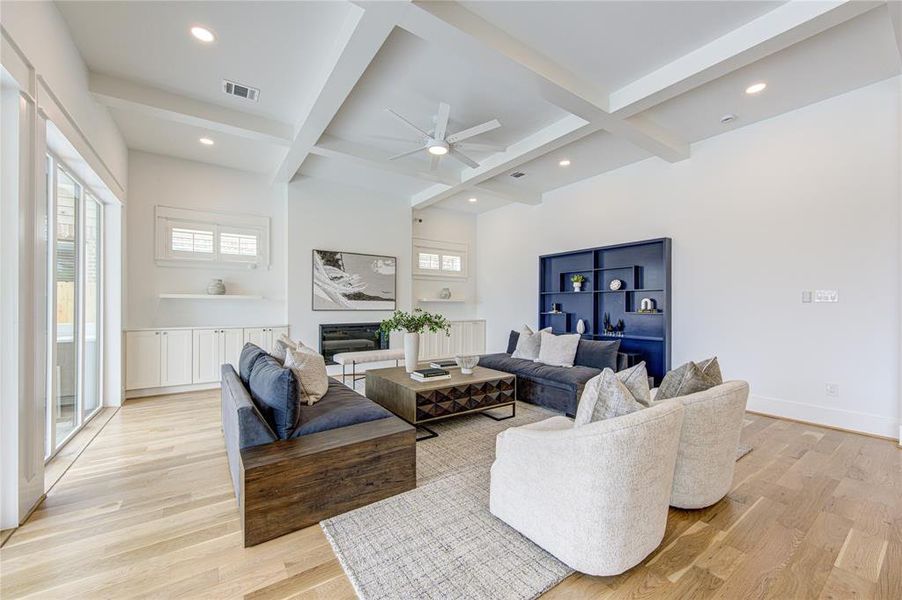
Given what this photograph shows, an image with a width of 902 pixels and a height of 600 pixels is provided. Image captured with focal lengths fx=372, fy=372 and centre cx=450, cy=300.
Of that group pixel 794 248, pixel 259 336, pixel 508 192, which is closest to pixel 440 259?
pixel 508 192

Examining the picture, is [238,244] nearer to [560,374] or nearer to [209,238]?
[209,238]

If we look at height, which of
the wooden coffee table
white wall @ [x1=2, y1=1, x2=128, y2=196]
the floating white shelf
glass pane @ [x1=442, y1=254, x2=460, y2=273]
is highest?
white wall @ [x1=2, y1=1, x2=128, y2=196]

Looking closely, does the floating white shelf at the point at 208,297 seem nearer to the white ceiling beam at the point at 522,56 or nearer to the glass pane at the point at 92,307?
the glass pane at the point at 92,307

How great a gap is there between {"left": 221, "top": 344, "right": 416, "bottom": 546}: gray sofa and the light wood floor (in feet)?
0.45

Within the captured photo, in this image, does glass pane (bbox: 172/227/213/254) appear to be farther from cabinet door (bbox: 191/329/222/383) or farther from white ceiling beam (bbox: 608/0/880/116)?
white ceiling beam (bbox: 608/0/880/116)

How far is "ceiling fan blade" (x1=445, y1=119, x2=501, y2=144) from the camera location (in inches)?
136

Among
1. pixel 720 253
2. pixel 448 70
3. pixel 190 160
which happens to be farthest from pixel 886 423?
pixel 190 160

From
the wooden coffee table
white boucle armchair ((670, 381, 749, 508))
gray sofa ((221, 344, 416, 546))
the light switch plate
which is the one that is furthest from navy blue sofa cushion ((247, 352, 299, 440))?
the light switch plate

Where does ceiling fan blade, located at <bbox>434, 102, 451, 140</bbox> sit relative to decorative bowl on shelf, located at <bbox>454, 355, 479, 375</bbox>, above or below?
above

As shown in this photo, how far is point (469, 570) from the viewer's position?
1.66m

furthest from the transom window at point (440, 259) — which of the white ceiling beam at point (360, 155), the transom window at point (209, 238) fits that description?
the transom window at point (209, 238)

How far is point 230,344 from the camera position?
16.8ft

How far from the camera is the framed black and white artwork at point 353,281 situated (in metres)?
5.99

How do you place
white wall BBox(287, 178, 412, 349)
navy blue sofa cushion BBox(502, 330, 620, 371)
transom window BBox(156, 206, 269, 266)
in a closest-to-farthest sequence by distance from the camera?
1. navy blue sofa cushion BBox(502, 330, 620, 371)
2. transom window BBox(156, 206, 269, 266)
3. white wall BBox(287, 178, 412, 349)
